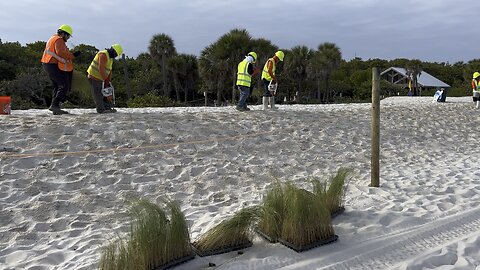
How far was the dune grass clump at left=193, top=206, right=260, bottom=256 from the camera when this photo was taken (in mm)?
3611

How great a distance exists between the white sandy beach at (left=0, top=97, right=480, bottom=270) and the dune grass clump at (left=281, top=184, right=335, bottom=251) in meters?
0.11

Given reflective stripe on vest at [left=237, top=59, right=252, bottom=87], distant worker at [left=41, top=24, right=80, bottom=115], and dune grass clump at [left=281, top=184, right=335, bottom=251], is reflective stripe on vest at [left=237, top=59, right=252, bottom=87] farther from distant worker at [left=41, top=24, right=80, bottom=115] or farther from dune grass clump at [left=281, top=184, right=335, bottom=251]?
dune grass clump at [left=281, top=184, right=335, bottom=251]

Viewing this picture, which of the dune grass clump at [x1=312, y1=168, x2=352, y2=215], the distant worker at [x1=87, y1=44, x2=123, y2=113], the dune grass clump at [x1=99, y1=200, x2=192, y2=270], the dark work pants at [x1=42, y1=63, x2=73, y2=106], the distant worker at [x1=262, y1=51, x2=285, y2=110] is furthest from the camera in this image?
the distant worker at [x1=262, y1=51, x2=285, y2=110]

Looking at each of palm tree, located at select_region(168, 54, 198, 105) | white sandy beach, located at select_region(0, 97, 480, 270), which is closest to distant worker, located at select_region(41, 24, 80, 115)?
white sandy beach, located at select_region(0, 97, 480, 270)

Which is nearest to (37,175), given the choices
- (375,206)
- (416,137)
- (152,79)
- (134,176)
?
(134,176)

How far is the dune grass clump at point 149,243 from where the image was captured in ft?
10.1

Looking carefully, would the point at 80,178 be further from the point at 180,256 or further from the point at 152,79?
the point at 152,79

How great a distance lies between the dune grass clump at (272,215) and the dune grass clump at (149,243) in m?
0.74

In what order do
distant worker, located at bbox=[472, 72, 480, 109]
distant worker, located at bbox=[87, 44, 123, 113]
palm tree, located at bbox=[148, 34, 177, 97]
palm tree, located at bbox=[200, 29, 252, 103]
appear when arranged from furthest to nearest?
palm tree, located at bbox=[148, 34, 177, 97]
palm tree, located at bbox=[200, 29, 252, 103]
distant worker, located at bbox=[472, 72, 480, 109]
distant worker, located at bbox=[87, 44, 123, 113]

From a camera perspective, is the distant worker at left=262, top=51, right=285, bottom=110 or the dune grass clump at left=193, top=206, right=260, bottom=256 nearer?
the dune grass clump at left=193, top=206, right=260, bottom=256

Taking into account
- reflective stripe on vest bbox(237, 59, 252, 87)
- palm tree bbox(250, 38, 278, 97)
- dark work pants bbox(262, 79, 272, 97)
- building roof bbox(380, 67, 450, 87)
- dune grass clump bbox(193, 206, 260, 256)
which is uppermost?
palm tree bbox(250, 38, 278, 97)

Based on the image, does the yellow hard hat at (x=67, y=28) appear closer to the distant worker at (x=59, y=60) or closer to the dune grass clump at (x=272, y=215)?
the distant worker at (x=59, y=60)

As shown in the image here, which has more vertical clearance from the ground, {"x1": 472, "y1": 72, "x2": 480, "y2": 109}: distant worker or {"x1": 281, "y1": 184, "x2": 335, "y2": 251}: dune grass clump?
{"x1": 472, "y1": 72, "x2": 480, "y2": 109}: distant worker

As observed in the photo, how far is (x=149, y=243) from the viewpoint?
10.5 feet
